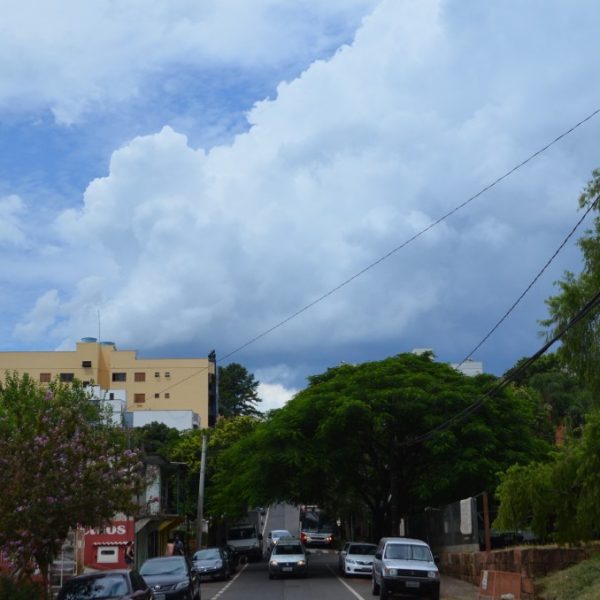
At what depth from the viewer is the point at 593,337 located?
24.4 m

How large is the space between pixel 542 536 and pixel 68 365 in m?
77.6

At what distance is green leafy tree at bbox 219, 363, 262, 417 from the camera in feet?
373

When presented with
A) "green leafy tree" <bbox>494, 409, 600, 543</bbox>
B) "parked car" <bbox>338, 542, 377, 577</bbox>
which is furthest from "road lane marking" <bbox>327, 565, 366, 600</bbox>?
"green leafy tree" <bbox>494, 409, 600, 543</bbox>

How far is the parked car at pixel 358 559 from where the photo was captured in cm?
3594

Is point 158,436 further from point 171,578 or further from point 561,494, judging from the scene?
point 561,494

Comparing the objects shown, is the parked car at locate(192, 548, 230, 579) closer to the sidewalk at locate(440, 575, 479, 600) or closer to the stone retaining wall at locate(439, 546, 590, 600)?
the sidewalk at locate(440, 575, 479, 600)

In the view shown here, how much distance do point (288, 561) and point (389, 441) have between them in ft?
27.7

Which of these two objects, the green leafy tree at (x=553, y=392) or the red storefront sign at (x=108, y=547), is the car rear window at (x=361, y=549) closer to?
the red storefront sign at (x=108, y=547)

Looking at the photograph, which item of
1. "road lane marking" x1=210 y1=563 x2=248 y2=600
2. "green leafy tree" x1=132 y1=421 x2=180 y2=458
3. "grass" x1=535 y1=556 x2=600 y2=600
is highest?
"green leafy tree" x1=132 y1=421 x2=180 y2=458

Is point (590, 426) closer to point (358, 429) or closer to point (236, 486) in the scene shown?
point (358, 429)

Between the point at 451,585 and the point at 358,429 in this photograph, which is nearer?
the point at 451,585

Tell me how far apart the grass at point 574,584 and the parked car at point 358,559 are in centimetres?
1504

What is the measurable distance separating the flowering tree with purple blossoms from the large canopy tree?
63.7 feet

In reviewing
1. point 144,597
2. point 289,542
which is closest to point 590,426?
point 144,597
